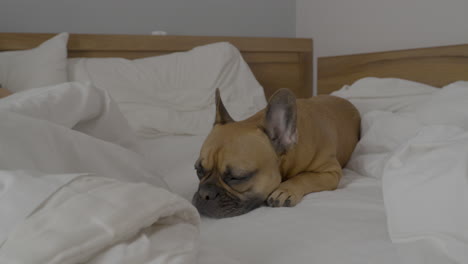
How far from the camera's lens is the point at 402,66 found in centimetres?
215

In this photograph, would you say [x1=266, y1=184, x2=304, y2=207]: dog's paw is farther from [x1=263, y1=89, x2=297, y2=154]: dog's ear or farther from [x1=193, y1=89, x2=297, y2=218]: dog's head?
[x1=263, y1=89, x2=297, y2=154]: dog's ear

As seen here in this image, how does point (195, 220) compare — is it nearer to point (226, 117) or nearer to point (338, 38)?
point (226, 117)

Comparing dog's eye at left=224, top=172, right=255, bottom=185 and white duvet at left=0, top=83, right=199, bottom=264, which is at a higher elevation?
white duvet at left=0, top=83, right=199, bottom=264

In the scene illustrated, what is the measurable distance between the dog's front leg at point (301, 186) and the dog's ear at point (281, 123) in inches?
4.1

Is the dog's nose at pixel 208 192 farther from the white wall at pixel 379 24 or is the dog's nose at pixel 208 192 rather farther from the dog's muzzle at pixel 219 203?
the white wall at pixel 379 24

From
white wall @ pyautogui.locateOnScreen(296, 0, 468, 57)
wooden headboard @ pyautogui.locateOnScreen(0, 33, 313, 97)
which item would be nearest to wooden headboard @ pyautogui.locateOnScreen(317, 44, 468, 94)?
white wall @ pyautogui.locateOnScreen(296, 0, 468, 57)

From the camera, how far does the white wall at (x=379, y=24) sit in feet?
6.73

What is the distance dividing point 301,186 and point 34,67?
1.58 m

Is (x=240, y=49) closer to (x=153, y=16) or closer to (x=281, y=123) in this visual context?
(x=153, y=16)

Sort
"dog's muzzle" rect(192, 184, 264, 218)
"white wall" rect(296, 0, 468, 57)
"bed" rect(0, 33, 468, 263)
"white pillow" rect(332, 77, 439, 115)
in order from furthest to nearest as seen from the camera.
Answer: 1. "white wall" rect(296, 0, 468, 57)
2. "white pillow" rect(332, 77, 439, 115)
3. "dog's muzzle" rect(192, 184, 264, 218)
4. "bed" rect(0, 33, 468, 263)

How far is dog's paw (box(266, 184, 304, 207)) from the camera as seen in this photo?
1072 millimetres

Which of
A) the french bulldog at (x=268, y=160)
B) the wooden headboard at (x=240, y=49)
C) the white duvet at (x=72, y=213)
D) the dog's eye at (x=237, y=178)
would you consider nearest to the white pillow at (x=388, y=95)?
the french bulldog at (x=268, y=160)

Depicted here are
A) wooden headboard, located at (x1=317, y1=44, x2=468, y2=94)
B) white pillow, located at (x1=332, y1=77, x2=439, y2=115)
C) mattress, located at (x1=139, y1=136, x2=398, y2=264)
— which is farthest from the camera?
wooden headboard, located at (x1=317, y1=44, x2=468, y2=94)

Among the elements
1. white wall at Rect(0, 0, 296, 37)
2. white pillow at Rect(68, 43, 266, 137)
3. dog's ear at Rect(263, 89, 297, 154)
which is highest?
white wall at Rect(0, 0, 296, 37)
